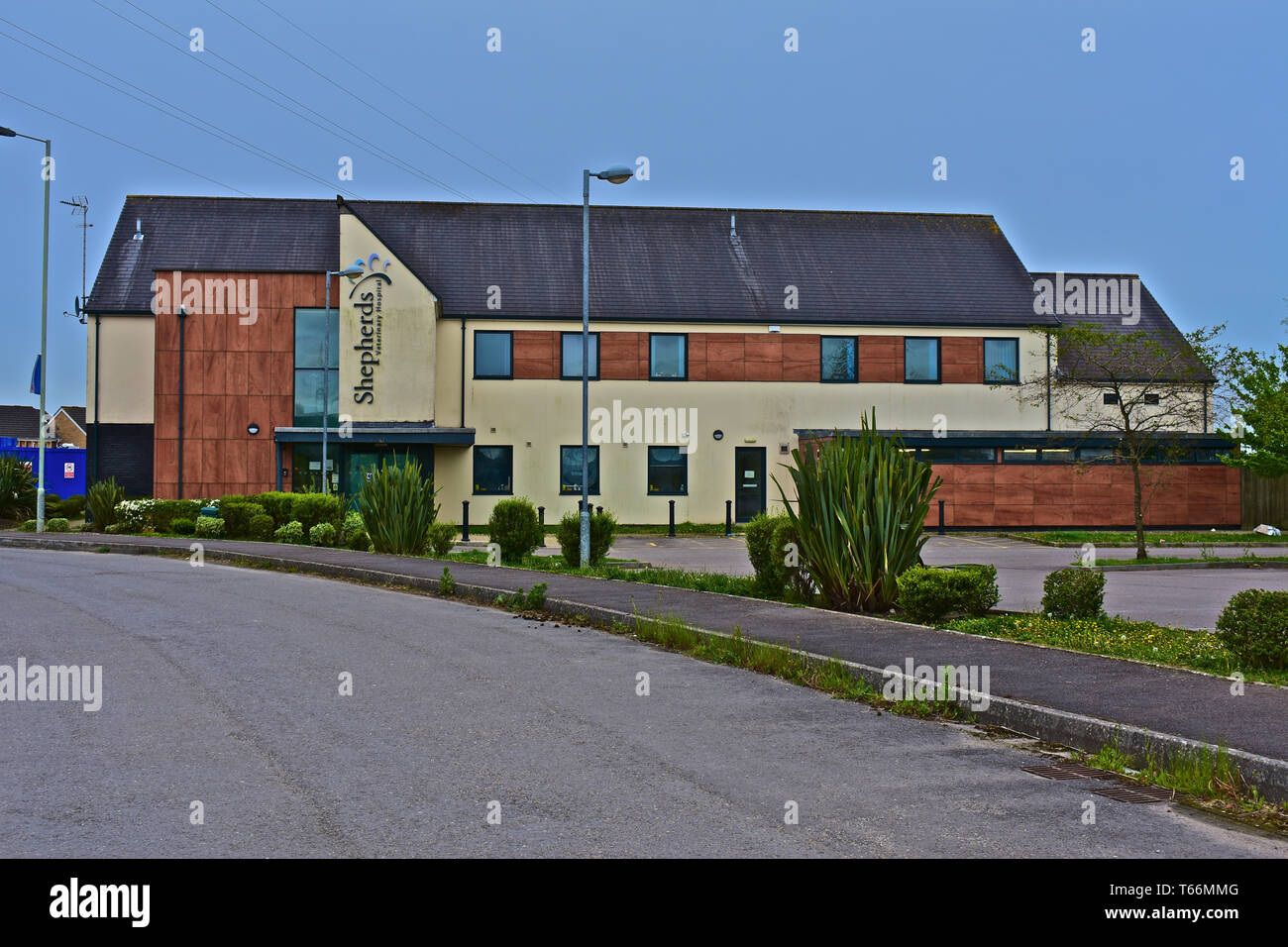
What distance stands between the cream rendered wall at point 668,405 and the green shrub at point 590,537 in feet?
49.9

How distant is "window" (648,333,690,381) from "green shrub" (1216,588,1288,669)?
90.5 feet

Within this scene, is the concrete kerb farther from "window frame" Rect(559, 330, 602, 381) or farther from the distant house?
the distant house

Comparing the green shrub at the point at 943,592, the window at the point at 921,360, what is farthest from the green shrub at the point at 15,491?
the green shrub at the point at 943,592

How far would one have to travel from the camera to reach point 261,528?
26.0 m

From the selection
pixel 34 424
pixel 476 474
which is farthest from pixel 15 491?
pixel 34 424

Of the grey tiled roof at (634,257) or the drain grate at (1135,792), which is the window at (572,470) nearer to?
the grey tiled roof at (634,257)

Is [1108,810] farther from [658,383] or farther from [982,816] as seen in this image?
[658,383]

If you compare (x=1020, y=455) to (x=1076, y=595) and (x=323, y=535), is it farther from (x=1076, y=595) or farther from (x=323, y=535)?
(x=1076, y=595)

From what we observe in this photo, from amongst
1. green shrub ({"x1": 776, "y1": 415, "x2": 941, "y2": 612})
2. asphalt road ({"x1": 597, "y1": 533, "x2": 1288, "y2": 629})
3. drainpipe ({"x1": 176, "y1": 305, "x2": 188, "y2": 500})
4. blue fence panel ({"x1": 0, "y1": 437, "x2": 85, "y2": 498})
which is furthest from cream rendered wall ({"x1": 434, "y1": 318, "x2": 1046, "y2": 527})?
blue fence panel ({"x1": 0, "y1": 437, "x2": 85, "y2": 498})

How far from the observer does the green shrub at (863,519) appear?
492 inches

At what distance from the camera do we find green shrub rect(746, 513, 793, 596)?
1405cm

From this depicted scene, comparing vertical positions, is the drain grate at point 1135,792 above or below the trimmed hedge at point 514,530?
below

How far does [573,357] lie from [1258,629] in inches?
1116
